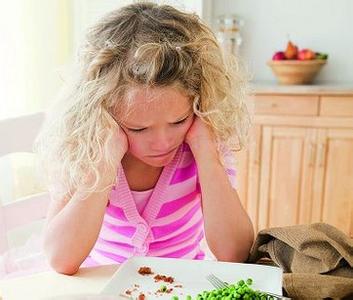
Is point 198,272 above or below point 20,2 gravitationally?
below

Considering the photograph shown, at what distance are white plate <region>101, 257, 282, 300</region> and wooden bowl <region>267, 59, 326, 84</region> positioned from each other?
1.98 m

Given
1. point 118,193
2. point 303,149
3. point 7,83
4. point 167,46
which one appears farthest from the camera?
point 303,149

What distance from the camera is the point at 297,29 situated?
2.99 meters

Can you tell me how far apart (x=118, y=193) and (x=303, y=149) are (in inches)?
68.3

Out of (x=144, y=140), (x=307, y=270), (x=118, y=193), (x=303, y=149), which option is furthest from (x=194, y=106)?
(x=303, y=149)

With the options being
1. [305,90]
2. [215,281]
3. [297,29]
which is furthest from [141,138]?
[297,29]

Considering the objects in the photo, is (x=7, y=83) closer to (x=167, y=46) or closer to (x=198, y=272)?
(x=167, y=46)

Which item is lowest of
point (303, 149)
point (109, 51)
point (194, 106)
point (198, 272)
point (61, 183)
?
point (303, 149)

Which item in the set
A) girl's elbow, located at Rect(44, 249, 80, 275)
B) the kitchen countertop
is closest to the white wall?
the kitchen countertop

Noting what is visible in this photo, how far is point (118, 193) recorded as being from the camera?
1.04m

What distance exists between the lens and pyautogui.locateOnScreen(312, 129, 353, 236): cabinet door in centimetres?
252

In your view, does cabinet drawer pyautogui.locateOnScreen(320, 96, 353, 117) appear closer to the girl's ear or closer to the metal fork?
the girl's ear

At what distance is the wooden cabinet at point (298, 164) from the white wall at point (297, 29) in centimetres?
54

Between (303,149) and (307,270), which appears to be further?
(303,149)
